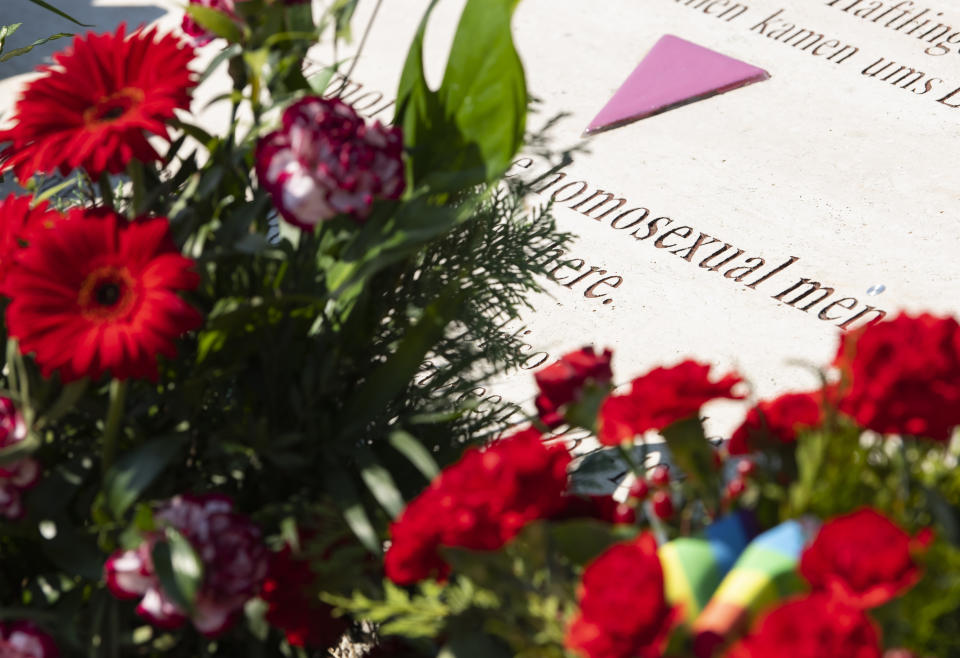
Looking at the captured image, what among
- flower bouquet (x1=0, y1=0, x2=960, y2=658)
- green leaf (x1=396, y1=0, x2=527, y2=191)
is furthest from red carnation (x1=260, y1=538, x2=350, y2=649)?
green leaf (x1=396, y1=0, x2=527, y2=191)

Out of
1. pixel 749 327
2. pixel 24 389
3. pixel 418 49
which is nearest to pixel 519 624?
pixel 24 389

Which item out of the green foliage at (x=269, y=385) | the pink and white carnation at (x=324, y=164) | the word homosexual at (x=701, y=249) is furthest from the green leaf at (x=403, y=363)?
the word homosexual at (x=701, y=249)

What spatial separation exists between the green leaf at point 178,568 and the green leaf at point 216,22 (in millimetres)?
387

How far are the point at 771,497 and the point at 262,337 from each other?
0.43 metres

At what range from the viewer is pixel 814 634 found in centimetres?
56

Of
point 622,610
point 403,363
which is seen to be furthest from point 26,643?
point 622,610

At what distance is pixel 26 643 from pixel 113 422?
17 cm

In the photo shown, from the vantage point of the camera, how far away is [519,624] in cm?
76

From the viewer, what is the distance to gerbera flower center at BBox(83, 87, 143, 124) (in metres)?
0.90

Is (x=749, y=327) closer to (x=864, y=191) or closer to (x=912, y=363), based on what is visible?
(x=864, y=191)

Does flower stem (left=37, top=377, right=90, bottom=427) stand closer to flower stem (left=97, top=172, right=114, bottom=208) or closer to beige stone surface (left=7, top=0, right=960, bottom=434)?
flower stem (left=97, top=172, right=114, bottom=208)

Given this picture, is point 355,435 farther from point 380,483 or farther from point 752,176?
point 752,176

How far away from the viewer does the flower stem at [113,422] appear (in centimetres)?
86

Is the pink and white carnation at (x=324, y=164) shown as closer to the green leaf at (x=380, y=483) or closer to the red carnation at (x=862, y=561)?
the green leaf at (x=380, y=483)
